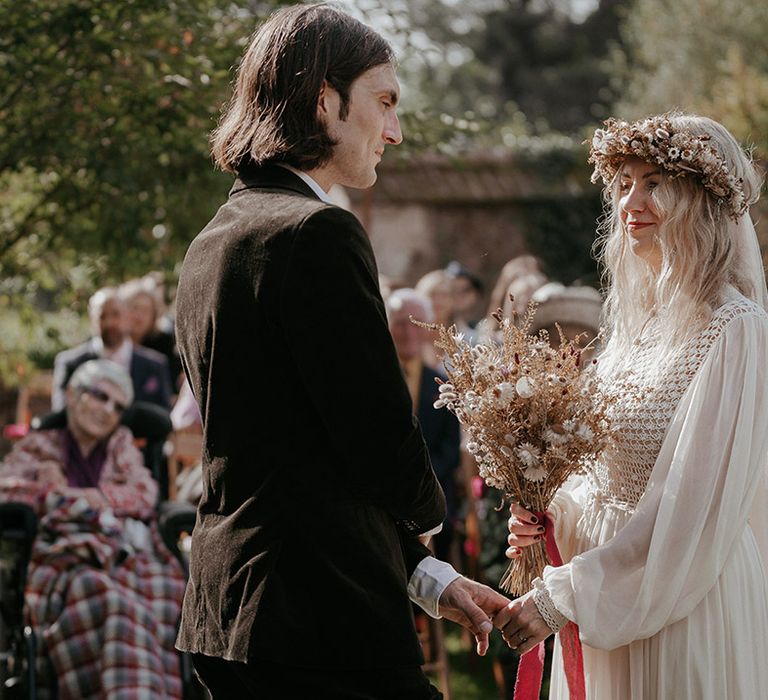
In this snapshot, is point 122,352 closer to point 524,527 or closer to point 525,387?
point 524,527

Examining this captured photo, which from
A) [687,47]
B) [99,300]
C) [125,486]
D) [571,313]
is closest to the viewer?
[571,313]

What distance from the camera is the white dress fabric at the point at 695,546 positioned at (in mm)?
2924

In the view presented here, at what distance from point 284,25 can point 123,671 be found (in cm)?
338

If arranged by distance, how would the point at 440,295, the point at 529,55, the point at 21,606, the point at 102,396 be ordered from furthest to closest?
the point at 529,55, the point at 440,295, the point at 102,396, the point at 21,606

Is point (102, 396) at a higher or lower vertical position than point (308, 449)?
lower

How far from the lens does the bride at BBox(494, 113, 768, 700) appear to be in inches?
115

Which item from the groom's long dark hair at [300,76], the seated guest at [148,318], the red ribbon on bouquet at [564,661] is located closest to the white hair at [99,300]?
the seated guest at [148,318]

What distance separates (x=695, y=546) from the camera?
9.57 ft

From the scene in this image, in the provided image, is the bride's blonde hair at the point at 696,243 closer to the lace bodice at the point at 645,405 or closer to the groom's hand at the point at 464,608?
the lace bodice at the point at 645,405

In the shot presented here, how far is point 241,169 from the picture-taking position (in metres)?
2.74

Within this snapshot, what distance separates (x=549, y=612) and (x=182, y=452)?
480cm

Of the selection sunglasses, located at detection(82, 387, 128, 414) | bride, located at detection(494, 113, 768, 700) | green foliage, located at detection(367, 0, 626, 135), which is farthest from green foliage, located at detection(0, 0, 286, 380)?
green foliage, located at detection(367, 0, 626, 135)

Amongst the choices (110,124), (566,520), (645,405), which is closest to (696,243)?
(645,405)

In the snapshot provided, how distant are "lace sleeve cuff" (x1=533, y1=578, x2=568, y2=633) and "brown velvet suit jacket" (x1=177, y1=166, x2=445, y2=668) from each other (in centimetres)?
61
